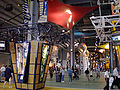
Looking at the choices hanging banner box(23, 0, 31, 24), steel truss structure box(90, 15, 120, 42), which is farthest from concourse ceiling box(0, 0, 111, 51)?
steel truss structure box(90, 15, 120, 42)

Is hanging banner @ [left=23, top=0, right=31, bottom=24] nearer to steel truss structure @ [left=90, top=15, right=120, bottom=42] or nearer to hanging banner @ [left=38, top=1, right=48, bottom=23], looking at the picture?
hanging banner @ [left=38, top=1, right=48, bottom=23]

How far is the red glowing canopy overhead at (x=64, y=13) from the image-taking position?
15.2m

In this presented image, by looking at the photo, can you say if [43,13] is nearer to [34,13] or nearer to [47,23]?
[34,13]

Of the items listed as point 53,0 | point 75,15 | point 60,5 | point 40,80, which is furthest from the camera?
point 75,15

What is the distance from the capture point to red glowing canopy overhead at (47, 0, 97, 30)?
49.8 ft

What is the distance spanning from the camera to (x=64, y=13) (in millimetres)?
16891

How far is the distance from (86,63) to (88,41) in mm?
16578

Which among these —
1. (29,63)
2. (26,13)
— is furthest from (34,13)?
(29,63)

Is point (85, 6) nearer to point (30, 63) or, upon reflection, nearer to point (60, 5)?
point (60, 5)

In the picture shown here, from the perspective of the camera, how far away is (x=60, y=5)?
16078 mm

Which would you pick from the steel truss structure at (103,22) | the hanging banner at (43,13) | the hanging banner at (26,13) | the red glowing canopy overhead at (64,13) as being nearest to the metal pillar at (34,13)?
the hanging banner at (26,13)

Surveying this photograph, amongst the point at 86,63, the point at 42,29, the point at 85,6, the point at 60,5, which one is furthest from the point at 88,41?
the point at 42,29

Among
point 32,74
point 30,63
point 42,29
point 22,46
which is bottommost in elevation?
point 32,74

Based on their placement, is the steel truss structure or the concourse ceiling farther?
the concourse ceiling
